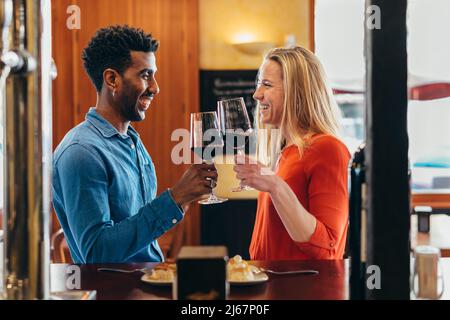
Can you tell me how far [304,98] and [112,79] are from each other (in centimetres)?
60

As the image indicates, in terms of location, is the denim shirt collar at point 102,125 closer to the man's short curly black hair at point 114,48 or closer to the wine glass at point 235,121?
the man's short curly black hair at point 114,48

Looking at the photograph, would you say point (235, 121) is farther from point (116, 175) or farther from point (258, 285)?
point (258, 285)

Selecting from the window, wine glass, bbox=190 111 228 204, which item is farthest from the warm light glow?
wine glass, bbox=190 111 228 204

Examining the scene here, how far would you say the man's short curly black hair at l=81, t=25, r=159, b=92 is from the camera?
1.83 meters

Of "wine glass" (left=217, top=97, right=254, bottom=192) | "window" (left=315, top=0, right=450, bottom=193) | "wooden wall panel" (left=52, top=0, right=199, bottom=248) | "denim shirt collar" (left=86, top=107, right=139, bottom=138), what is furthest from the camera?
"wooden wall panel" (left=52, top=0, right=199, bottom=248)

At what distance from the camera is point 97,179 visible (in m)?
1.53

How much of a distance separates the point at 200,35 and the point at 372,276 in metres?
3.91

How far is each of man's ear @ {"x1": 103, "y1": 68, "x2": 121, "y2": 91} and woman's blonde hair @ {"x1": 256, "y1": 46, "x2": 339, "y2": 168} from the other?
1.64 ft

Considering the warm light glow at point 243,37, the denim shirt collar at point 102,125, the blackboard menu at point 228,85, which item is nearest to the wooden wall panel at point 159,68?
the blackboard menu at point 228,85

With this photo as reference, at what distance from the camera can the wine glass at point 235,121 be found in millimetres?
1603

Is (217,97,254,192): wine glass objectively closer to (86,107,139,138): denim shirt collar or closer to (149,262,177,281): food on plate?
(86,107,139,138): denim shirt collar

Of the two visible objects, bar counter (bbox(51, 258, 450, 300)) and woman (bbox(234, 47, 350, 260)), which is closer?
bar counter (bbox(51, 258, 450, 300))

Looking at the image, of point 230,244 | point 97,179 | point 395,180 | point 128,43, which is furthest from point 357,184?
point 230,244
